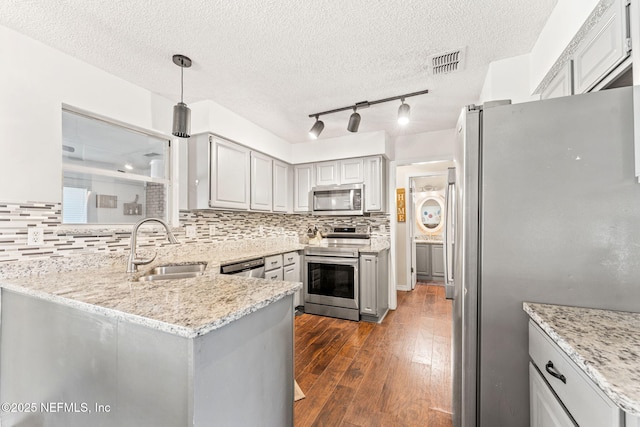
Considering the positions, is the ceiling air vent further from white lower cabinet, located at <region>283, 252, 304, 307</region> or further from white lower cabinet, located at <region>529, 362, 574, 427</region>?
white lower cabinet, located at <region>283, 252, 304, 307</region>

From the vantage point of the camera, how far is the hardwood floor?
5.66 feet

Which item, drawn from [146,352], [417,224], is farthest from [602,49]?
[417,224]

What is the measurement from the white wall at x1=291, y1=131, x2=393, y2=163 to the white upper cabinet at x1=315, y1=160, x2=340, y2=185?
0.28 feet

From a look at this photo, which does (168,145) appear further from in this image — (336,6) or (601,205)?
(601,205)

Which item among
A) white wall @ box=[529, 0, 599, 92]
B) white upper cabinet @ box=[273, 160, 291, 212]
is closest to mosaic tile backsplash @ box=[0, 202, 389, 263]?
white upper cabinet @ box=[273, 160, 291, 212]

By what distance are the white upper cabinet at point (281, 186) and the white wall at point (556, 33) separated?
284 cm

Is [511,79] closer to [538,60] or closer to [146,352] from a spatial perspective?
[538,60]

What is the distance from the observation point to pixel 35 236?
1745mm

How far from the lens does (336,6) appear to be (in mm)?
1489

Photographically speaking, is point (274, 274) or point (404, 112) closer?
point (404, 112)

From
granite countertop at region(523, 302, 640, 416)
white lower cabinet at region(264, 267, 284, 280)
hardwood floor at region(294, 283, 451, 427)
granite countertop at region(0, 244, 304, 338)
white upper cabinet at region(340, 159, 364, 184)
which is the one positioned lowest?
hardwood floor at region(294, 283, 451, 427)

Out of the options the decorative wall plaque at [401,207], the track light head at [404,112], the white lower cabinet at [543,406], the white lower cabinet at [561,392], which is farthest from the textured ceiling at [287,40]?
the decorative wall plaque at [401,207]

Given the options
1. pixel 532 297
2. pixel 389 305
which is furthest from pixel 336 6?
pixel 389 305

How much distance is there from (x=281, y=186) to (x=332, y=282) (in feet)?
5.03
